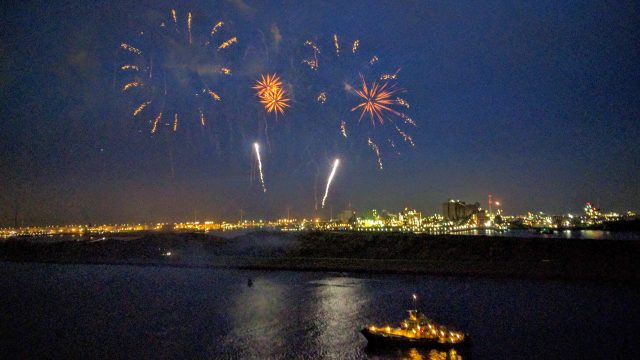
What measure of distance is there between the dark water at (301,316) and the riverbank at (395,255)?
2.82m

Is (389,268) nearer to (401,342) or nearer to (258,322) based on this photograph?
(258,322)

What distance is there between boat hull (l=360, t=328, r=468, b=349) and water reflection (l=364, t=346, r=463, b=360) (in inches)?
5.7

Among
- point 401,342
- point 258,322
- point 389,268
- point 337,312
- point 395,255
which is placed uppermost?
point 395,255

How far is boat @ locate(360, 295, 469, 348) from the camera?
1367 centimetres

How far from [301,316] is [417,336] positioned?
22.5 ft

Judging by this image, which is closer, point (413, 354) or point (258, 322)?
point (413, 354)

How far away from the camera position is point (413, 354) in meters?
13.4

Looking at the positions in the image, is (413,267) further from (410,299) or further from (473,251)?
(410,299)

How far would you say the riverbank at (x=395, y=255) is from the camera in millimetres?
29250

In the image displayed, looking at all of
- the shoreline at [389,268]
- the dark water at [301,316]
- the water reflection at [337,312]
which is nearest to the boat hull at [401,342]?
the dark water at [301,316]

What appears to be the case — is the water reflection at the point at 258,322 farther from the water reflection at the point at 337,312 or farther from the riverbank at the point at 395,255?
the riverbank at the point at 395,255

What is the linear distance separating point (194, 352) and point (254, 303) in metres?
7.95

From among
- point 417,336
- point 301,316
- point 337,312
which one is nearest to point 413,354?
point 417,336

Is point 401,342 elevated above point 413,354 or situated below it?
above
